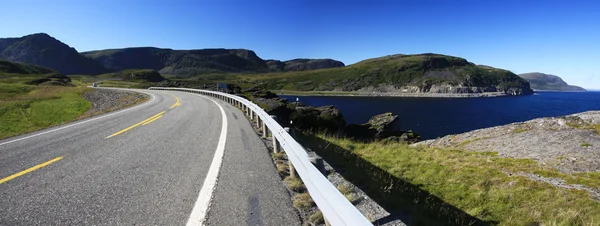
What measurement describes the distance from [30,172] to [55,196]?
1754mm

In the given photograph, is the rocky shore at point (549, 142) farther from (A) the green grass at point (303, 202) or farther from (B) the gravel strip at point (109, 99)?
(B) the gravel strip at point (109, 99)

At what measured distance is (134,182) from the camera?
4.71 meters

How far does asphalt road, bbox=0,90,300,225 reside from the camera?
3508 millimetres

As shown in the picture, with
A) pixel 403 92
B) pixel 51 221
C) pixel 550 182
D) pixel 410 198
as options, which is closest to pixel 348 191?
pixel 410 198

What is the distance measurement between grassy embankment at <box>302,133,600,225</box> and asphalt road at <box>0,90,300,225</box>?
235 cm

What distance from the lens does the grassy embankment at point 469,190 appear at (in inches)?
208

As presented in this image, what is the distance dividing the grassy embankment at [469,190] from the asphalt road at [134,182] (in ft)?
7.69

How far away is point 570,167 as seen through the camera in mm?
9688

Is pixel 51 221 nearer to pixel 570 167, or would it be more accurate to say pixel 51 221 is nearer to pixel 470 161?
pixel 470 161

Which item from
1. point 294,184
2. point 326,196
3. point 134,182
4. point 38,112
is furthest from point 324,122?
point 38,112

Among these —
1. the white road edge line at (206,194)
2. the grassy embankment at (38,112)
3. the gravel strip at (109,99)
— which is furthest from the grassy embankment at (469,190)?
the gravel strip at (109,99)

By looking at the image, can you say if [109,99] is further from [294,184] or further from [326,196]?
[326,196]

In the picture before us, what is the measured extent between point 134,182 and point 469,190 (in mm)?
7337

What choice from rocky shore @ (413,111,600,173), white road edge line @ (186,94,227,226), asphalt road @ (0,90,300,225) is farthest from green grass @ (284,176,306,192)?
rocky shore @ (413,111,600,173)
